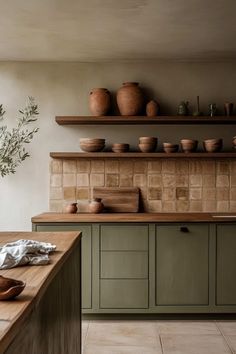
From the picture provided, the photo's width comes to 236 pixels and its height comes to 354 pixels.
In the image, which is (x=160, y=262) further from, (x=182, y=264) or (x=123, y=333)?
(x=123, y=333)

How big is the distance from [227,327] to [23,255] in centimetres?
286

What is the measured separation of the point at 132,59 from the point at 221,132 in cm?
125

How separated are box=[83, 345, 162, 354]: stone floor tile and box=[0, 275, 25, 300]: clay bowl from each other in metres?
2.37

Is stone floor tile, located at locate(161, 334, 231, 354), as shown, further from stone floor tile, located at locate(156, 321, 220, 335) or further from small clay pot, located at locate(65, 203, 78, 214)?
small clay pot, located at locate(65, 203, 78, 214)

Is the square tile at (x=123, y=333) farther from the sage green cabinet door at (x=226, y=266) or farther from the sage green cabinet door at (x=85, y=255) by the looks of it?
the sage green cabinet door at (x=226, y=266)

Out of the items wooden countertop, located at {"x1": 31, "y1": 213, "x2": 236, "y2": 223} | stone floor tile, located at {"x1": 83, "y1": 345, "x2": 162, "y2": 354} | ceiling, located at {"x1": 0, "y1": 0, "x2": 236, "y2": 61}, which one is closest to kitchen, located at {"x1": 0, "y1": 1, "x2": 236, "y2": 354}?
ceiling, located at {"x1": 0, "y1": 0, "x2": 236, "y2": 61}

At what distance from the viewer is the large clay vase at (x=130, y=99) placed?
4914 millimetres

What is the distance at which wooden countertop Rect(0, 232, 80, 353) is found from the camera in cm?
118

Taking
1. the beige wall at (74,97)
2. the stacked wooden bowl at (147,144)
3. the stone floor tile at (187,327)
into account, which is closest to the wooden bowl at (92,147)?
the beige wall at (74,97)

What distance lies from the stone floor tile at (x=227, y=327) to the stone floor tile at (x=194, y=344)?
16 cm

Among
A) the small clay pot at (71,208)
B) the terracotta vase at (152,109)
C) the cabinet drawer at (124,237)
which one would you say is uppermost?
the terracotta vase at (152,109)

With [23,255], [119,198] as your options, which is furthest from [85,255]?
[23,255]

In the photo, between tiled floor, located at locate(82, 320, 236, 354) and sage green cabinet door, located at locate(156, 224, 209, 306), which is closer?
tiled floor, located at locate(82, 320, 236, 354)

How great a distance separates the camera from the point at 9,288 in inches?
57.4
